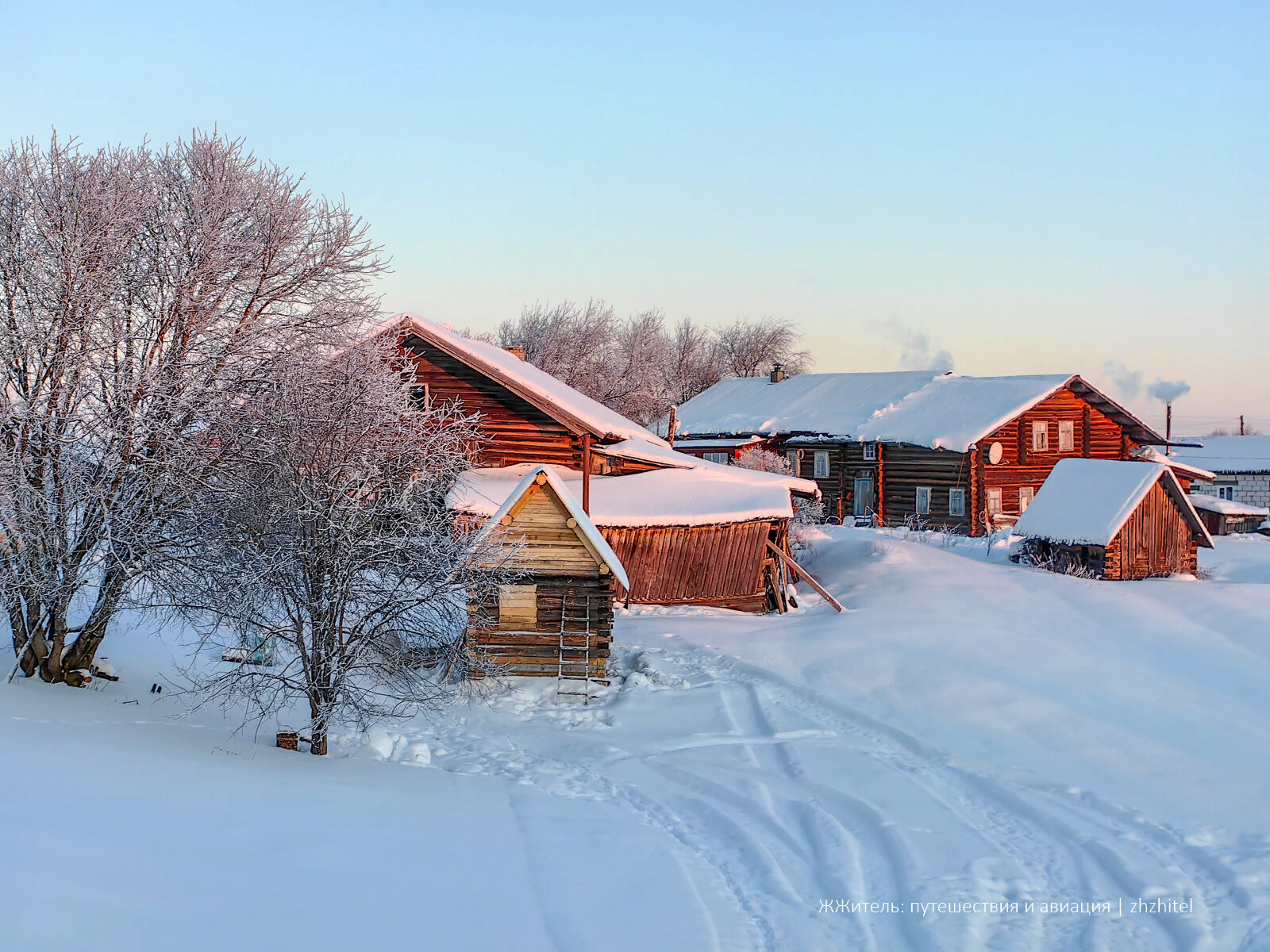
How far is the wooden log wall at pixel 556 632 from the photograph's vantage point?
15398mm

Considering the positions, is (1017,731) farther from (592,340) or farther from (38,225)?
(592,340)

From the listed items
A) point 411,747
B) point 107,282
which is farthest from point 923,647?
point 107,282

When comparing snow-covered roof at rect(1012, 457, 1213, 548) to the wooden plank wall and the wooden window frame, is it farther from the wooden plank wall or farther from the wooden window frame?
the wooden window frame

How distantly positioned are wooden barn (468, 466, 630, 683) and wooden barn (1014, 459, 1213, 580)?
49.0ft

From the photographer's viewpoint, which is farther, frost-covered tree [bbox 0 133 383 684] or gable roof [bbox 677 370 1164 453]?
gable roof [bbox 677 370 1164 453]

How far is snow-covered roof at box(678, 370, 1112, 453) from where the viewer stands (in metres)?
38.0

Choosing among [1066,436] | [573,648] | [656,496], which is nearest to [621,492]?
[656,496]

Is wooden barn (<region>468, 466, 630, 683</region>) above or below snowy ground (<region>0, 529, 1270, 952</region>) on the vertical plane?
above

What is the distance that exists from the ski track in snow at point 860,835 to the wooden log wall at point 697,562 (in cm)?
784

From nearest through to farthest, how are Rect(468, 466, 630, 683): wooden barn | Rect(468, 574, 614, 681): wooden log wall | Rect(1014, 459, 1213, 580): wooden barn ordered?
Rect(468, 466, 630, 683): wooden barn < Rect(468, 574, 614, 681): wooden log wall < Rect(1014, 459, 1213, 580): wooden barn

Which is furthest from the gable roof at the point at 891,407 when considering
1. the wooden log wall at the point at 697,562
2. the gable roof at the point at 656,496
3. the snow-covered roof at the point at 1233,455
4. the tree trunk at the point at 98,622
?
the tree trunk at the point at 98,622

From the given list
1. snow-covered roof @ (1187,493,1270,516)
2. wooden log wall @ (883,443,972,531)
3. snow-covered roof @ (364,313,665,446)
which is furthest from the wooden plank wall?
snow-covered roof @ (1187,493,1270,516)

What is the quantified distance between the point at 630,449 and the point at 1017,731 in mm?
14151

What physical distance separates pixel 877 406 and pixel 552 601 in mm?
29286
